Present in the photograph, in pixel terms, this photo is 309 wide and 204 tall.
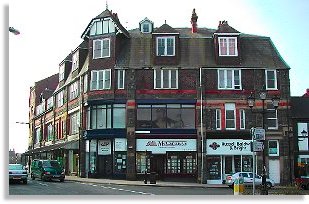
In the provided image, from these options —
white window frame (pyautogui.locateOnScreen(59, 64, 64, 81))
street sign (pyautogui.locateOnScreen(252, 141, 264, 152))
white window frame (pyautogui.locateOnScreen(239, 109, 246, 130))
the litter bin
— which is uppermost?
white window frame (pyautogui.locateOnScreen(59, 64, 64, 81))

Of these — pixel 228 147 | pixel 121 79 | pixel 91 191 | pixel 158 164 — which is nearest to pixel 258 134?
pixel 91 191

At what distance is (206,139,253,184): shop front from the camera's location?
33.6 m

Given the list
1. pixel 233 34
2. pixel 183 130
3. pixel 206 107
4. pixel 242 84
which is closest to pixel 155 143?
pixel 183 130

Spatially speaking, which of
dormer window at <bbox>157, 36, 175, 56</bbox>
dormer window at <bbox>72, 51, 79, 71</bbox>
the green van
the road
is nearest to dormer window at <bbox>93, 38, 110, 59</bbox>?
dormer window at <bbox>157, 36, 175, 56</bbox>

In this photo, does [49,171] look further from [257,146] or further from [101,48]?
[257,146]

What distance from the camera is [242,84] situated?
3441cm

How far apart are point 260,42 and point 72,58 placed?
15.9 m

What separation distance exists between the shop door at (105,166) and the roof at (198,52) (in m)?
6.75

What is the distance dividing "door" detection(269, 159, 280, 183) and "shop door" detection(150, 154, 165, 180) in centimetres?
750

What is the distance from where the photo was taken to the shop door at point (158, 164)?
33.7 metres

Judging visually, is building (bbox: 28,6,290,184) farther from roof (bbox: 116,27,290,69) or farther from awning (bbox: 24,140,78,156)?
awning (bbox: 24,140,78,156)

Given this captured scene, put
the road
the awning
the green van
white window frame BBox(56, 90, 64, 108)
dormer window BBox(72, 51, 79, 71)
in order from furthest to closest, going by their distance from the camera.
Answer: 1. white window frame BBox(56, 90, 64, 108)
2. dormer window BBox(72, 51, 79, 71)
3. the awning
4. the green van
5. the road

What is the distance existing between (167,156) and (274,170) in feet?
24.6

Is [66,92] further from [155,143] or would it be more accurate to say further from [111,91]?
[155,143]
